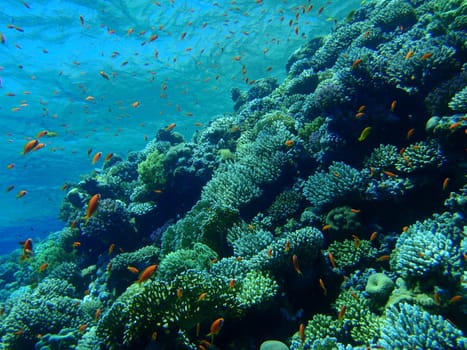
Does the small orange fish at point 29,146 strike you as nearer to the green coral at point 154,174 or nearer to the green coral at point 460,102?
the green coral at point 154,174

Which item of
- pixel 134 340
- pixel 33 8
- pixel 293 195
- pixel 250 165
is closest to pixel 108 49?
pixel 33 8

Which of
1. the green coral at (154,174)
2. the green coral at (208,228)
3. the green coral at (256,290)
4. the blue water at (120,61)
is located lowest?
the green coral at (256,290)

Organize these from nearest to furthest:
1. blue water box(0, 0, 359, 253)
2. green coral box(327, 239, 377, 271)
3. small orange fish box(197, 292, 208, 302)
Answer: small orange fish box(197, 292, 208, 302)
green coral box(327, 239, 377, 271)
blue water box(0, 0, 359, 253)

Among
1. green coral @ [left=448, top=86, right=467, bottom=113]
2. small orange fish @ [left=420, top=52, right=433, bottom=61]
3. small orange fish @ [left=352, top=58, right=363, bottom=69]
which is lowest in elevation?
green coral @ [left=448, top=86, right=467, bottom=113]

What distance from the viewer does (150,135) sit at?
4344cm

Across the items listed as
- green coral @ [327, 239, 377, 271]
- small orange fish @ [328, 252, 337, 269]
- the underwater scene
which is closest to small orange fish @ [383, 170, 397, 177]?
the underwater scene

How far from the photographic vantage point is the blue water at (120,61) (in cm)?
2292

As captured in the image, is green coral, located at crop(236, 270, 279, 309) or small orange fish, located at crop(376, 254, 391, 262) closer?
green coral, located at crop(236, 270, 279, 309)

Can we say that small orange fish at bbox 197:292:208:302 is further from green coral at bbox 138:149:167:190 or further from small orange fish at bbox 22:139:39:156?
small orange fish at bbox 22:139:39:156

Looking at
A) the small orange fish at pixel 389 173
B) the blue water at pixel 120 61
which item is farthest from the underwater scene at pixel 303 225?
the blue water at pixel 120 61

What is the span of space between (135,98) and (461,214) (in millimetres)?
34532

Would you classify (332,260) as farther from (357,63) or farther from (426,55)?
(426,55)

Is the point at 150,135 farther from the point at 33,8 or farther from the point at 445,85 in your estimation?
the point at 445,85

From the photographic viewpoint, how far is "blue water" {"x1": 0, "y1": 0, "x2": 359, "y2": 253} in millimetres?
22922
